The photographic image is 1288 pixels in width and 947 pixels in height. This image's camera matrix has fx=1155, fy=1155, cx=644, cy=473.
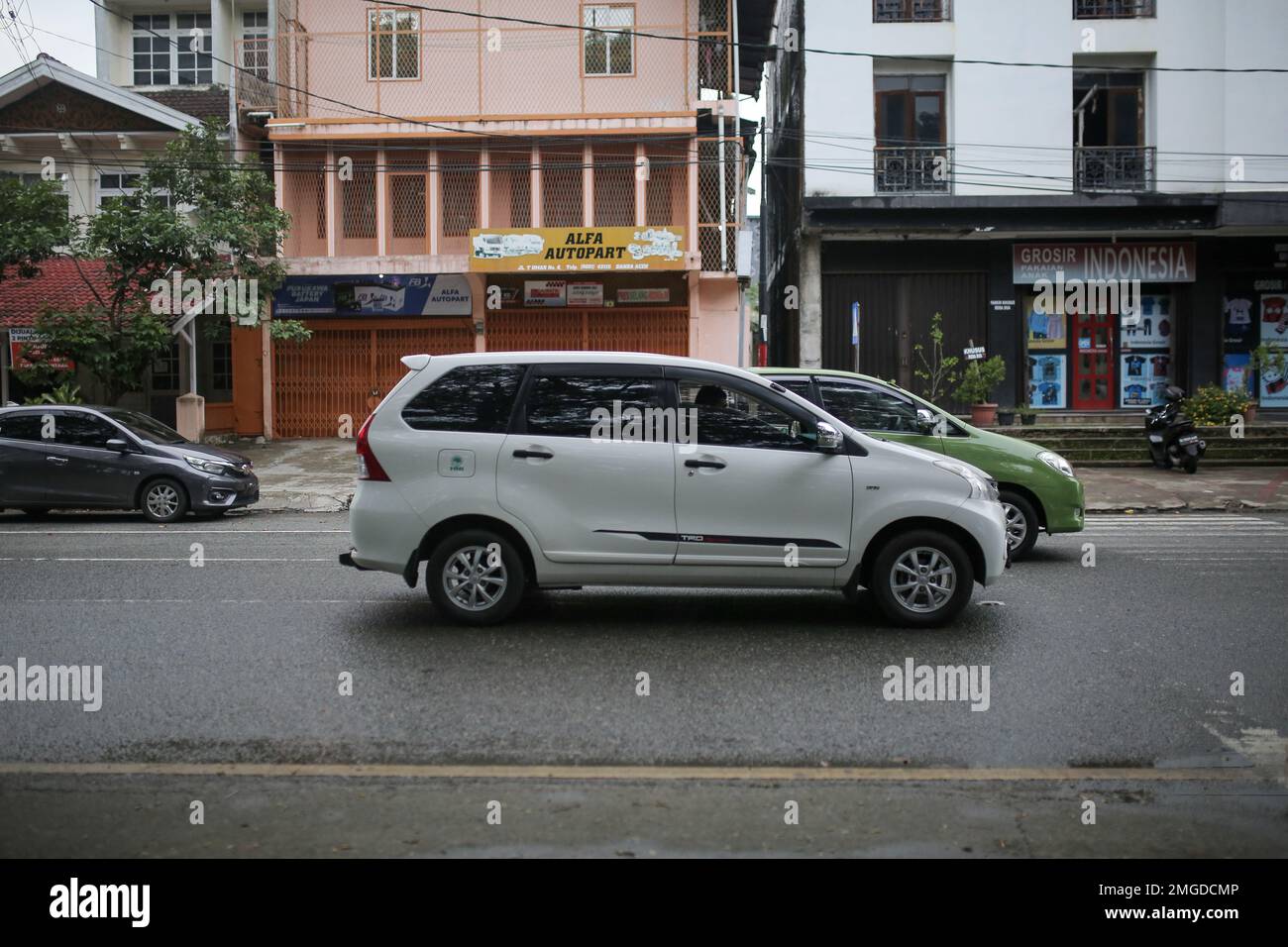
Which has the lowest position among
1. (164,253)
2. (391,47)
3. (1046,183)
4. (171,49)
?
(164,253)

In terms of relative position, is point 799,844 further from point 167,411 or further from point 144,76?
point 144,76

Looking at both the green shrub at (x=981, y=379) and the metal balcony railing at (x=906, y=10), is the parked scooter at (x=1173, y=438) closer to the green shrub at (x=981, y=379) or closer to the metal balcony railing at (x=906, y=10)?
the green shrub at (x=981, y=379)

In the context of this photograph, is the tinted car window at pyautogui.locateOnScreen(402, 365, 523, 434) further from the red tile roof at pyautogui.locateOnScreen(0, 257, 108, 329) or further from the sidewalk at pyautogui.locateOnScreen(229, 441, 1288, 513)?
the red tile roof at pyautogui.locateOnScreen(0, 257, 108, 329)

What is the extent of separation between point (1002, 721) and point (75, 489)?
12407mm

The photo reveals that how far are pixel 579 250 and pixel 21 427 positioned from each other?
37.2 ft

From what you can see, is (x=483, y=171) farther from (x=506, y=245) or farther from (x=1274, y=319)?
(x=1274, y=319)

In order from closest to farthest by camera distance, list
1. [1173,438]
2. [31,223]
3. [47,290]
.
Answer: [1173,438] → [31,223] → [47,290]

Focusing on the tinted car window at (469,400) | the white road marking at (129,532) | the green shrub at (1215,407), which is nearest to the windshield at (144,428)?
the white road marking at (129,532)

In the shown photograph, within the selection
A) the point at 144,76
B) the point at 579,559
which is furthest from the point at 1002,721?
the point at 144,76

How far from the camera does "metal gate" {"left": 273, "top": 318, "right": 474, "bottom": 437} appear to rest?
81.3ft

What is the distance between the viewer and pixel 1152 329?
24.9m

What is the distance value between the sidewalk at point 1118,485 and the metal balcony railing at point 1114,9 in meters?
10.2

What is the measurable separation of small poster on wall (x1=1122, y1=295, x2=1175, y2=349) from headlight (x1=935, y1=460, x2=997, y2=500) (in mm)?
19009

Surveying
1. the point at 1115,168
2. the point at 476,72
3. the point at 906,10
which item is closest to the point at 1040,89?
the point at 1115,168
